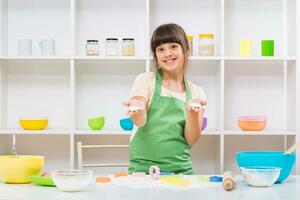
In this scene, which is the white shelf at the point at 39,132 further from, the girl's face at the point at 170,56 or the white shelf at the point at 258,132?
the girl's face at the point at 170,56

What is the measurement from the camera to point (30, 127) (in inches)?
147

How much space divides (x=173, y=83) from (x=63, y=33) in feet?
5.44

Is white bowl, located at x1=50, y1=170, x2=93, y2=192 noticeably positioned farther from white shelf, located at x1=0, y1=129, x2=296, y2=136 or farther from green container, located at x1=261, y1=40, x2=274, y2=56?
green container, located at x1=261, y1=40, x2=274, y2=56

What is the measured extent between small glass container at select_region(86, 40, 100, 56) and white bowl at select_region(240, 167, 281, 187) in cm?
210

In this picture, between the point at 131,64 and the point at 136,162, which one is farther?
the point at 131,64

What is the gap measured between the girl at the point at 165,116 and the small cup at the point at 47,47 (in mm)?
1384

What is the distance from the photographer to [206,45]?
3.74 meters

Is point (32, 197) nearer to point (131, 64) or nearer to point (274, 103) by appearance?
point (131, 64)

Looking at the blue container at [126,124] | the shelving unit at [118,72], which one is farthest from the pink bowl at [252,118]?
the blue container at [126,124]

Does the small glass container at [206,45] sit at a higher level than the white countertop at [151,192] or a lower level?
higher

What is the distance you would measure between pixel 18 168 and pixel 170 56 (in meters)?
0.92

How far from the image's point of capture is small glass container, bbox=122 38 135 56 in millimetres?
3730

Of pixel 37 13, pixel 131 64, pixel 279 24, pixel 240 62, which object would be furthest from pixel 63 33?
pixel 279 24

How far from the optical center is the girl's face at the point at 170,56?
2.48 metres
